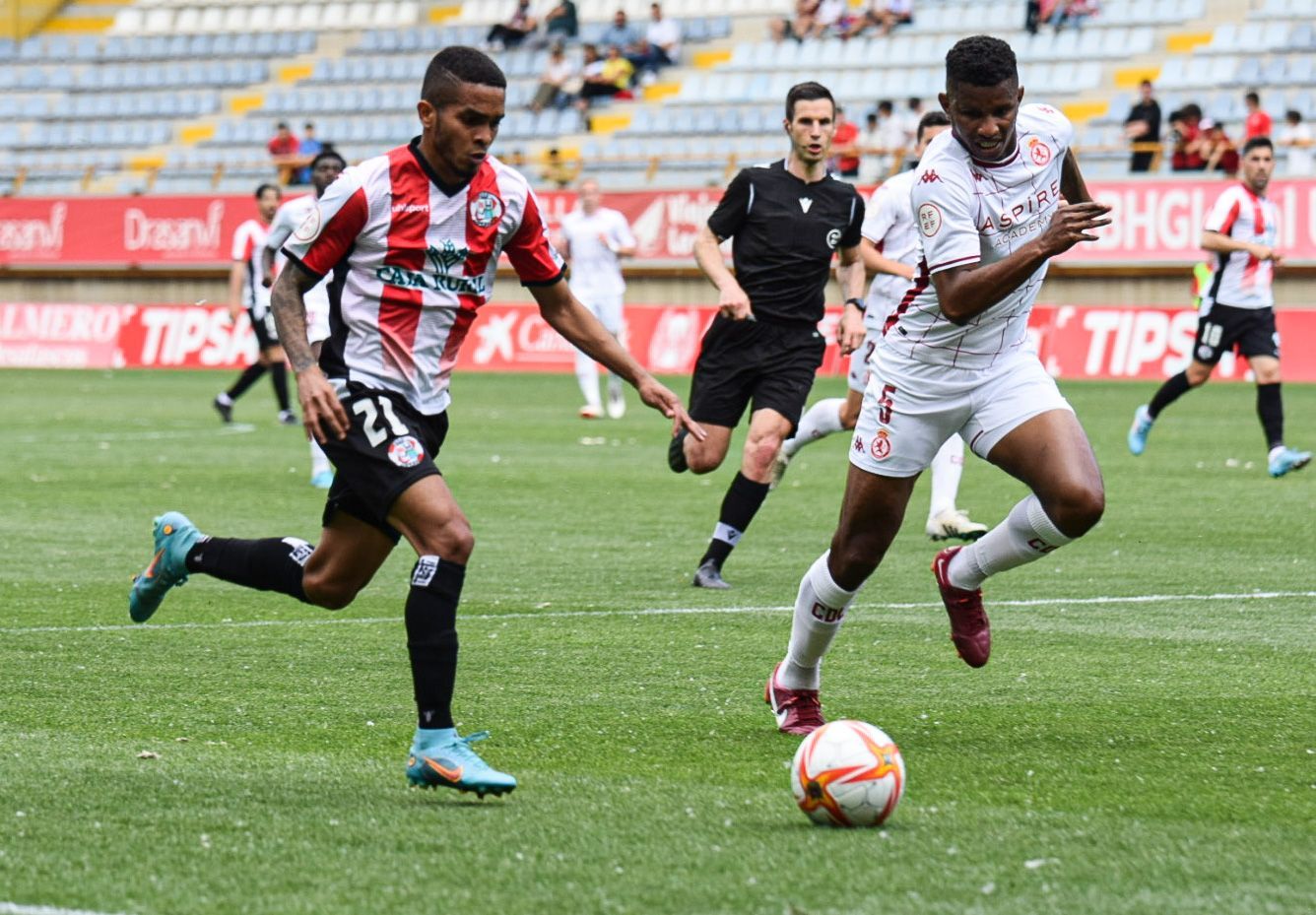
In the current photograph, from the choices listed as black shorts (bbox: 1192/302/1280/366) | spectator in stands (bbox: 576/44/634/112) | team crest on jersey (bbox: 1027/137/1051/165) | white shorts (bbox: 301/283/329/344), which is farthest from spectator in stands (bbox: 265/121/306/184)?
team crest on jersey (bbox: 1027/137/1051/165)

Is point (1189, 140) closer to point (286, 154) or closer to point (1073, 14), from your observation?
point (1073, 14)

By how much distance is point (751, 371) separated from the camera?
1007cm

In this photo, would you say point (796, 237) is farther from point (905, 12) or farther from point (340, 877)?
point (905, 12)

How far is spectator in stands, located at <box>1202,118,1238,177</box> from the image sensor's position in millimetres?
27672

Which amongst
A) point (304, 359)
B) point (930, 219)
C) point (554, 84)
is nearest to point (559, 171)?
point (554, 84)

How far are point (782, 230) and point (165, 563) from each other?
408 centimetres

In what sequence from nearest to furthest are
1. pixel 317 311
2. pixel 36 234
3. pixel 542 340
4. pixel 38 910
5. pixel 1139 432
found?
pixel 38 910, pixel 317 311, pixel 1139 432, pixel 542 340, pixel 36 234

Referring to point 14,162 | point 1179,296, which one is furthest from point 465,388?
point 14,162

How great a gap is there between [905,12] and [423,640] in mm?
29986

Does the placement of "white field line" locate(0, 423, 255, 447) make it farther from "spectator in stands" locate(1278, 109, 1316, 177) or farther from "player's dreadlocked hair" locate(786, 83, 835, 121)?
"spectator in stands" locate(1278, 109, 1316, 177)

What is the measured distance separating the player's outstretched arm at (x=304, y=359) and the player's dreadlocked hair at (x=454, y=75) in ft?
1.96

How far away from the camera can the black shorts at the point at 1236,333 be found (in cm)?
1536

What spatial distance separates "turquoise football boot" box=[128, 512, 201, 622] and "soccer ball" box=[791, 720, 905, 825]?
Result: 2604 mm

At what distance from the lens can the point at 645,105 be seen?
35.1 m
